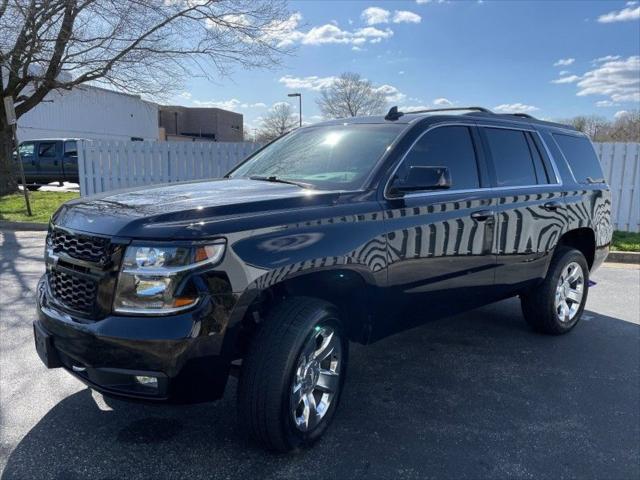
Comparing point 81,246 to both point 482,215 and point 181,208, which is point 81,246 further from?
point 482,215

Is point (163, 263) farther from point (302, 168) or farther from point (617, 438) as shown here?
point (617, 438)

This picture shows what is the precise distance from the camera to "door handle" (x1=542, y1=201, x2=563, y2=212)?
451 centimetres

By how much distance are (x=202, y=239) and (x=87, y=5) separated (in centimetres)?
1306

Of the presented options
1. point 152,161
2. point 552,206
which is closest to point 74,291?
point 552,206

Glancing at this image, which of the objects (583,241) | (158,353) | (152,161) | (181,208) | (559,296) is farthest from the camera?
(152,161)

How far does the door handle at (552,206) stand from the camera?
4511 mm

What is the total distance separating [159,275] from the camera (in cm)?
240

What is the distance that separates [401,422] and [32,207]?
12986 millimetres

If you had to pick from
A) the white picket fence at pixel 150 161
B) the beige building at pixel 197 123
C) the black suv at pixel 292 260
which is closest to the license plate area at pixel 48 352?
the black suv at pixel 292 260

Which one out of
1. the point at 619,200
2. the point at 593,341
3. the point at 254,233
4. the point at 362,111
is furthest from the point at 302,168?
the point at 362,111

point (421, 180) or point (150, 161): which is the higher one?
point (150, 161)

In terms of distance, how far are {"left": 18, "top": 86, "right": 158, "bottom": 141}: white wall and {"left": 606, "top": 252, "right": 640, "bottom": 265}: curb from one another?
29.5 metres

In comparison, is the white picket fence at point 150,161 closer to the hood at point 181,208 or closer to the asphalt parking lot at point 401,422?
the asphalt parking lot at point 401,422

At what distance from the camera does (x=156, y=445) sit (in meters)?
2.96
